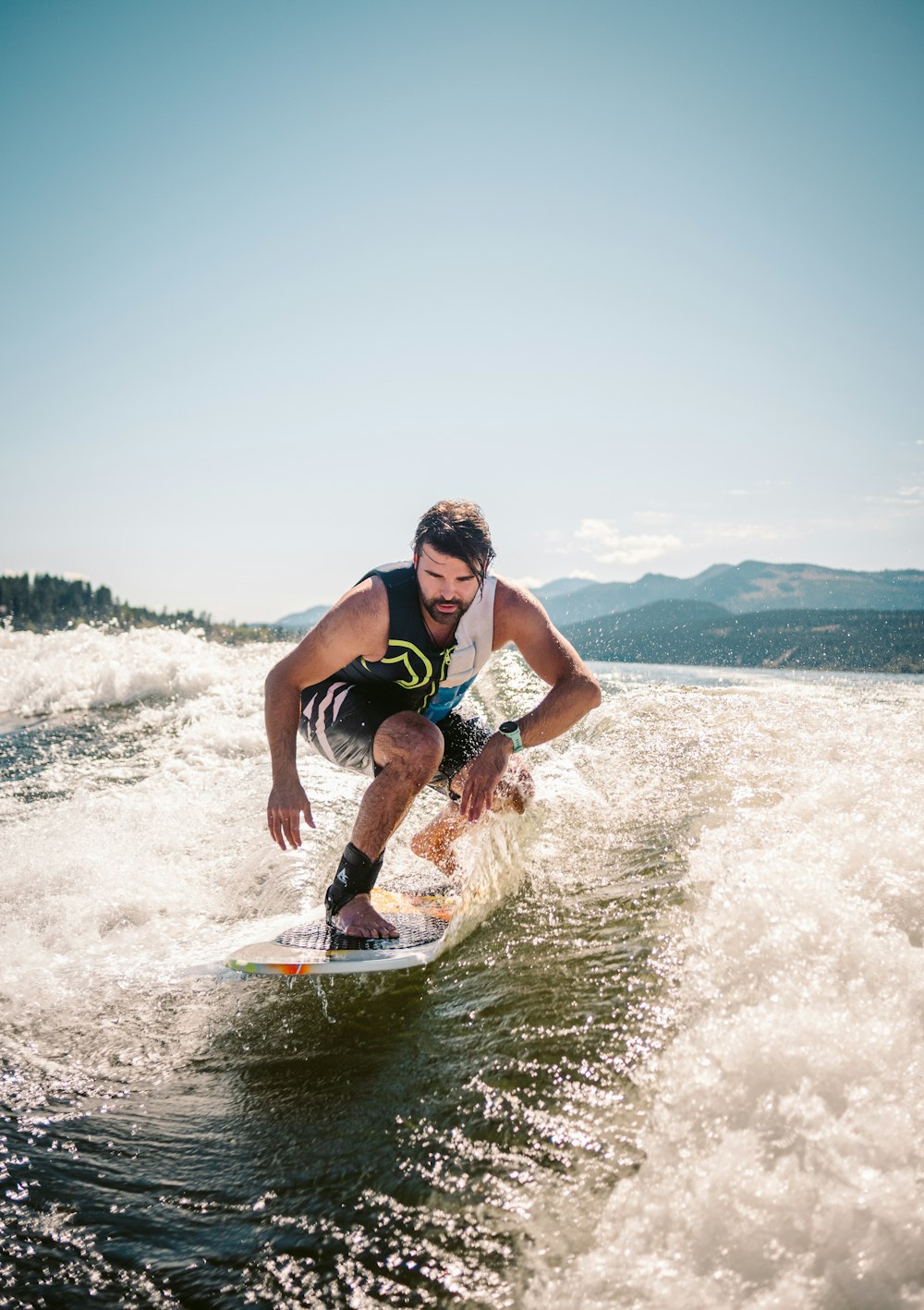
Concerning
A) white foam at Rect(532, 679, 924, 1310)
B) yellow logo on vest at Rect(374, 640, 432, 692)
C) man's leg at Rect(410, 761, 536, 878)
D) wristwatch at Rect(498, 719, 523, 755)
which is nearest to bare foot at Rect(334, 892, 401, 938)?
man's leg at Rect(410, 761, 536, 878)

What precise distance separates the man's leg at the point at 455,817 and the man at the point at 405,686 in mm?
24

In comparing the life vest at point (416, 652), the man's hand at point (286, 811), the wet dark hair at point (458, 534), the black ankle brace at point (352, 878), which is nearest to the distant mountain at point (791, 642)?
the life vest at point (416, 652)

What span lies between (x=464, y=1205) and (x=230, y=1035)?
1512 millimetres

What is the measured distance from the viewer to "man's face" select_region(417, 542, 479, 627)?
13.6 ft

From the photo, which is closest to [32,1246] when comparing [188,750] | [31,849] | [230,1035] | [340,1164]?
[340,1164]

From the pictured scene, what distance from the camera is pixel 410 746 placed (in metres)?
4.07

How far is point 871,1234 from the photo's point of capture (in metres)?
1.73

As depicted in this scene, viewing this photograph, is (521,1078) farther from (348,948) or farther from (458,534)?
(458,534)

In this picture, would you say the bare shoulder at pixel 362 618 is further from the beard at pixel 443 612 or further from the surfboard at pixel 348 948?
the surfboard at pixel 348 948

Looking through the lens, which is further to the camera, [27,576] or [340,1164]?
[27,576]

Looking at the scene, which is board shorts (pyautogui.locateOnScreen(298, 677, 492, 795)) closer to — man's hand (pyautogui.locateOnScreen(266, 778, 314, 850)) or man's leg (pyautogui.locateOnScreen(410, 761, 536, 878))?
man's leg (pyautogui.locateOnScreen(410, 761, 536, 878))

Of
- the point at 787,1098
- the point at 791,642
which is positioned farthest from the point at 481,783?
the point at 791,642

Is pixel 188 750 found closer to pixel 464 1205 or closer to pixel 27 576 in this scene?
pixel 464 1205

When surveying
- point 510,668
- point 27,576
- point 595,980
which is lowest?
point 595,980
